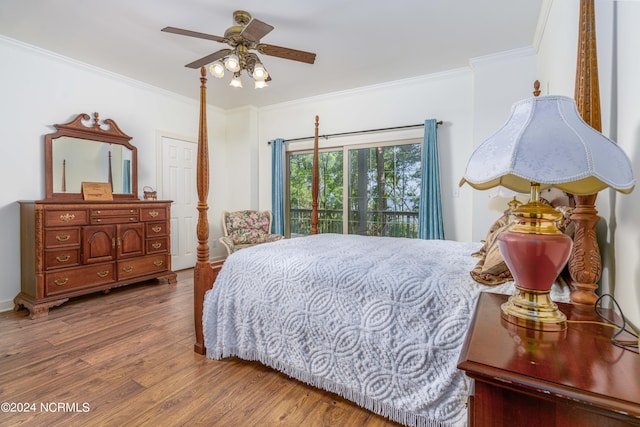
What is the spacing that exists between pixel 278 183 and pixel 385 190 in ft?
5.68

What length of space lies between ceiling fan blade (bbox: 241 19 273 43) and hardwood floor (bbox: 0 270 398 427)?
242cm

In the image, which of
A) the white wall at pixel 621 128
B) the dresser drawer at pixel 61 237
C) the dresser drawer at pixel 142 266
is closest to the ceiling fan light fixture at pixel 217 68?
Answer: the dresser drawer at pixel 61 237

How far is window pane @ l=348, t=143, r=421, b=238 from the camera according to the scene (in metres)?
3.94

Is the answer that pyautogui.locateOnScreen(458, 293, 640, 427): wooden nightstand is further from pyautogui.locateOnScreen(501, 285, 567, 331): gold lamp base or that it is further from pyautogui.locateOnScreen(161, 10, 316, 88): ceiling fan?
pyautogui.locateOnScreen(161, 10, 316, 88): ceiling fan

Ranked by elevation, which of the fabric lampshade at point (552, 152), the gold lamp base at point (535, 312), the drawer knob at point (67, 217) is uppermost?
the fabric lampshade at point (552, 152)

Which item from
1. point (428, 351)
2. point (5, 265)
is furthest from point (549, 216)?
point (5, 265)

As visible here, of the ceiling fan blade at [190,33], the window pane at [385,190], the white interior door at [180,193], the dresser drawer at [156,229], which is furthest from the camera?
the white interior door at [180,193]

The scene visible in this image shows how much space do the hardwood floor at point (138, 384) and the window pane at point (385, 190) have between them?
2692 mm

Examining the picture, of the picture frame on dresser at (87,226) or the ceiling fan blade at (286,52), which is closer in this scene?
the ceiling fan blade at (286,52)

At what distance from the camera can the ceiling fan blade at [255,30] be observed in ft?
6.94

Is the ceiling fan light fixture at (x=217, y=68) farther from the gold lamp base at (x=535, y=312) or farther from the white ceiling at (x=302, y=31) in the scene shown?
the gold lamp base at (x=535, y=312)

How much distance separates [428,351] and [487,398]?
74 cm

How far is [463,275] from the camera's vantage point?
4.59 feet

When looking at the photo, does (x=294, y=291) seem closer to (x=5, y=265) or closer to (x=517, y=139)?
(x=517, y=139)
